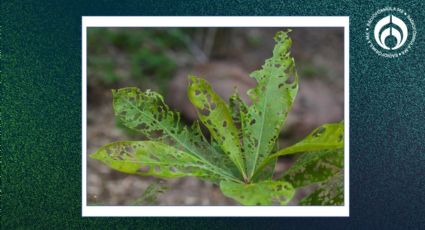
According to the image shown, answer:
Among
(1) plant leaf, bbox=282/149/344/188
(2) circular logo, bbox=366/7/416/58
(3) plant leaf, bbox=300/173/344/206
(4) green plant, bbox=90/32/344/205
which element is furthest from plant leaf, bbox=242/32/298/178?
(2) circular logo, bbox=366/7/416/58

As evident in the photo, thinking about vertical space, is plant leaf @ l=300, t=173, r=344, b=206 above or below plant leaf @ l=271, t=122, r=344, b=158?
below

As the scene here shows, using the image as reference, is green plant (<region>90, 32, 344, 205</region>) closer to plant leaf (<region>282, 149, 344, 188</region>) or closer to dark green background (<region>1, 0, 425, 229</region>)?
plant leaf (<region>282, 149, 344, 188</region>)

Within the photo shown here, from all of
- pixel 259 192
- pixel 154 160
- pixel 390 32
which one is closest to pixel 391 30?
pixel 390 32

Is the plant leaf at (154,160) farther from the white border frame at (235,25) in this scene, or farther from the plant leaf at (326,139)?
the white border frame at (235,25)

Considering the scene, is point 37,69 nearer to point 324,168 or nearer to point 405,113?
point 324,168

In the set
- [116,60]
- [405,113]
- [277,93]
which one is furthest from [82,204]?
[116,60]

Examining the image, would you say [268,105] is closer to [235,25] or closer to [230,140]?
[230,140]
